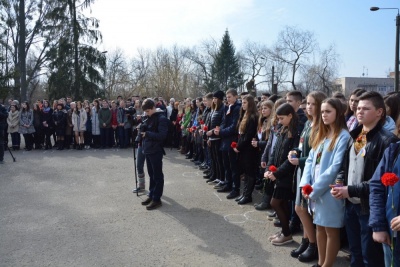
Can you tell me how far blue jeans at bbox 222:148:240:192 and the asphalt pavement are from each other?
384 mm

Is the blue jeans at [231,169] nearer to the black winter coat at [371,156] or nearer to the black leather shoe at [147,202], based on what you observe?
the black leather shoe at [147,202]

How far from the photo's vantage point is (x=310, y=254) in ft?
14.0

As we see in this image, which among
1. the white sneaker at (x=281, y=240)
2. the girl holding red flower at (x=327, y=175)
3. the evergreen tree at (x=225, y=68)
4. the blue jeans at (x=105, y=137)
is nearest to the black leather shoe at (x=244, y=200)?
the white sneaker at (x=281, y=240)

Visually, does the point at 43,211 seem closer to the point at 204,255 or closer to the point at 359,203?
the point at 204,255

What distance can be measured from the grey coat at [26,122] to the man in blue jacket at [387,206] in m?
13.8

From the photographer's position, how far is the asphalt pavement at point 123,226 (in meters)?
4.44

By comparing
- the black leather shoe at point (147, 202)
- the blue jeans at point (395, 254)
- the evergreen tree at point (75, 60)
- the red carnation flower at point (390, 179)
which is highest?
the evergreen tree at point (75, 60)

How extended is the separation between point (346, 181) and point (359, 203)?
0.25m

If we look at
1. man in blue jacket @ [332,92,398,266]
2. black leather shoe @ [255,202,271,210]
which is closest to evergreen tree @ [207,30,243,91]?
black leather shoe @ [255,202,271,210]

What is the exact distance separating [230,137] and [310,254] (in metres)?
3.40

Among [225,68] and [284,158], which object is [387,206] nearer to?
[284,158]

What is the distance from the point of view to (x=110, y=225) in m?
5.63

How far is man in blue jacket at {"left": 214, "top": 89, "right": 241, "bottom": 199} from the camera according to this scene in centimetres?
719

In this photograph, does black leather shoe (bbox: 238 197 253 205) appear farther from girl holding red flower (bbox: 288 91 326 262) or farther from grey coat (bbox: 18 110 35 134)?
grey coat (bbox: 18 110 35 134)
